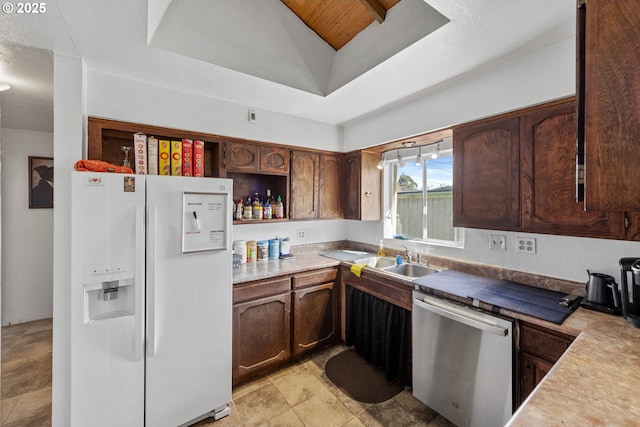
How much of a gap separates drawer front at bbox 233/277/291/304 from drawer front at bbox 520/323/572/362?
1.61 metres

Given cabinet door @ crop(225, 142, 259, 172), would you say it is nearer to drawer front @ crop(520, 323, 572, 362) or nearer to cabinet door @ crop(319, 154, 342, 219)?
cabinet door @ crop(319, 154, 342, 219)

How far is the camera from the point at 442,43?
150 cm

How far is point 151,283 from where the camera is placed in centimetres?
152

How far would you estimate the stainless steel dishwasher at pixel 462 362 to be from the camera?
1408mm

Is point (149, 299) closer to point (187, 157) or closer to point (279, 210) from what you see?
point (187, 157)

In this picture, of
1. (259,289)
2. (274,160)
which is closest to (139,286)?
(259,289)

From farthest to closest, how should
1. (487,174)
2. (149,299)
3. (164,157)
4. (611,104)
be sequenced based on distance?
(164,157), (487,174), (149,299), (611,104)

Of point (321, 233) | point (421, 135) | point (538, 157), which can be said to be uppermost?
point (421, 135)

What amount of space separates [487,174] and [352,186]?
1.43m

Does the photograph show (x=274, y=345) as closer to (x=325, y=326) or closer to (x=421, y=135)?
(x=325, y=326)

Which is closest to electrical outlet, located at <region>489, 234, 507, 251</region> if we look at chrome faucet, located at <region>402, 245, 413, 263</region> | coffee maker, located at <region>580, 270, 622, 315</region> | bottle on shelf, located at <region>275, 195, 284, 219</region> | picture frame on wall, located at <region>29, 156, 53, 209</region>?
coffee maker, located at <region>580, 270, 622, 315</region>

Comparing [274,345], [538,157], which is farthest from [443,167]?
[274,345]

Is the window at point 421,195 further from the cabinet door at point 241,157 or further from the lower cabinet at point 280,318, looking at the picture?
the cabinet door at point 241,157

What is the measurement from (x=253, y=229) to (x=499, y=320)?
213 cm
